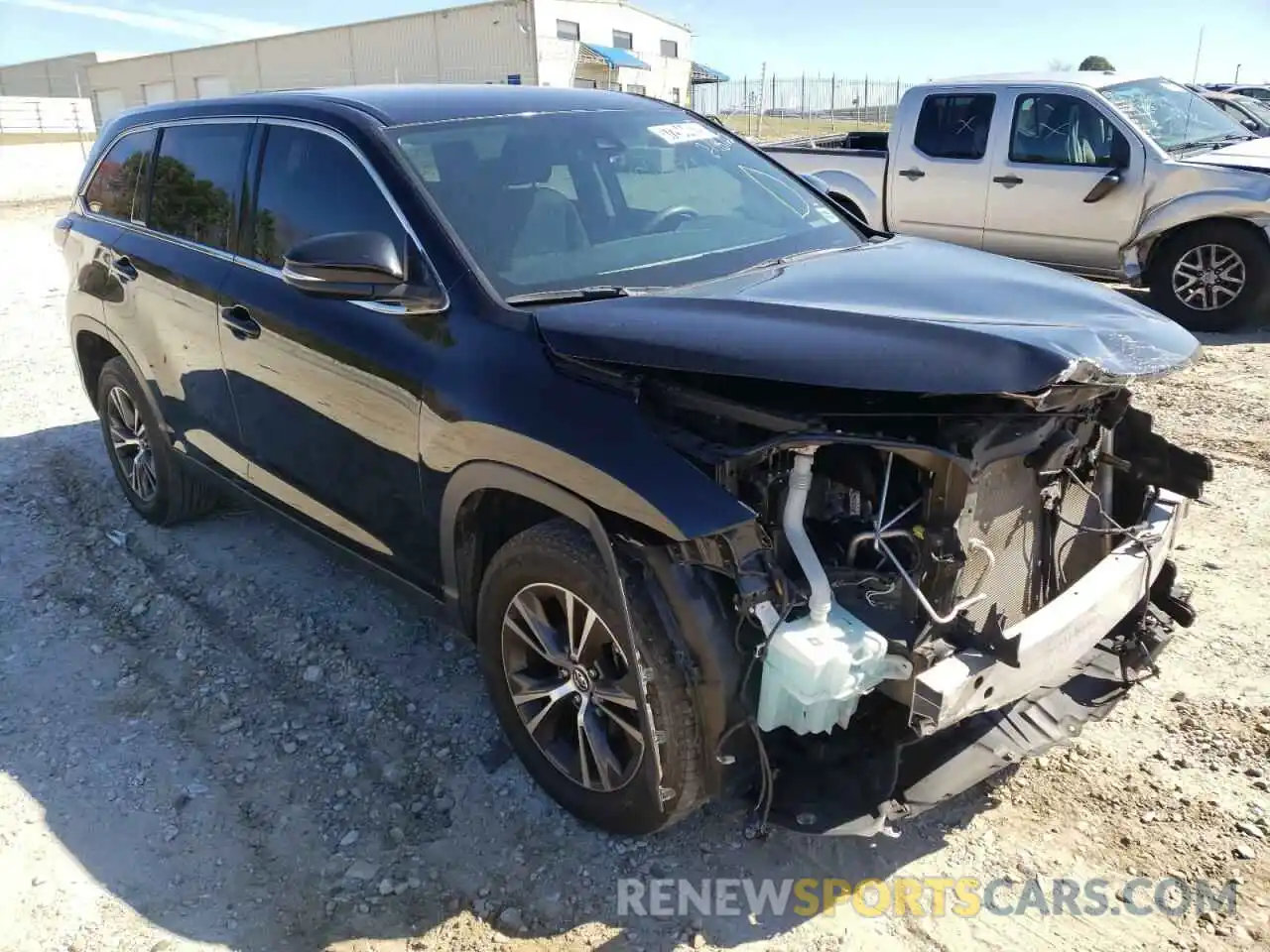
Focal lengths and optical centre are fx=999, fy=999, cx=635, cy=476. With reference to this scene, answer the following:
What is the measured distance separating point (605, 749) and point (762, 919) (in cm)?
61

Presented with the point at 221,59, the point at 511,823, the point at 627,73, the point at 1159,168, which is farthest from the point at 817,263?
the point at 221,59

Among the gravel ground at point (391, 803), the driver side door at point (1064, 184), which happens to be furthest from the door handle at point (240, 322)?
A: the driver side door at point (1064, 184)

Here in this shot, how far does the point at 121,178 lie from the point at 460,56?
41.4 m

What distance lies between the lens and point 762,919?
8.73ft

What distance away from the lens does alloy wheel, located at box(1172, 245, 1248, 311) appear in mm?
7809

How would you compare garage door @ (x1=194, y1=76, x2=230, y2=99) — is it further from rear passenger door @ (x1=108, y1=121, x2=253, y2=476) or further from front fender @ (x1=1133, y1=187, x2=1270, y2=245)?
rear passenger door @ (x1=108, y1=121, x2=253, y2=476)

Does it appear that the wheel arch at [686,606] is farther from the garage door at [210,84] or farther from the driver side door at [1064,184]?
the garage door at [210,84]

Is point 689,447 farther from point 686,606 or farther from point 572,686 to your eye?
point 572,686

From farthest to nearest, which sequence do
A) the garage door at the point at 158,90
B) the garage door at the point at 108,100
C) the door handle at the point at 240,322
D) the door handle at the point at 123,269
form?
the garage door at the point at 108,100 < the garage door at the point at 158,90 < the door handle at the point at 123,269 < the door handle at the point at 240,322

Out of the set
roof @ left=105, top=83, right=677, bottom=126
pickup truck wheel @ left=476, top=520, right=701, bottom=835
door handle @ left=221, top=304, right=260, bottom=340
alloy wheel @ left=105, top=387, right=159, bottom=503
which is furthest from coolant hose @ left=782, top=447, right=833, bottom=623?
alloy wheel @ left=105, top=387, right=159, bottom=503

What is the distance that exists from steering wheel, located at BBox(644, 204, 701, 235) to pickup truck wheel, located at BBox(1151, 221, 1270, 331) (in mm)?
6063

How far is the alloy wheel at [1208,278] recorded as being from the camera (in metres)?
7.81

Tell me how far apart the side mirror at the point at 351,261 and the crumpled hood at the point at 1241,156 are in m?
7.46

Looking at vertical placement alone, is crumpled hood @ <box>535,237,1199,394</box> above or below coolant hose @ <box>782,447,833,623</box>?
above
